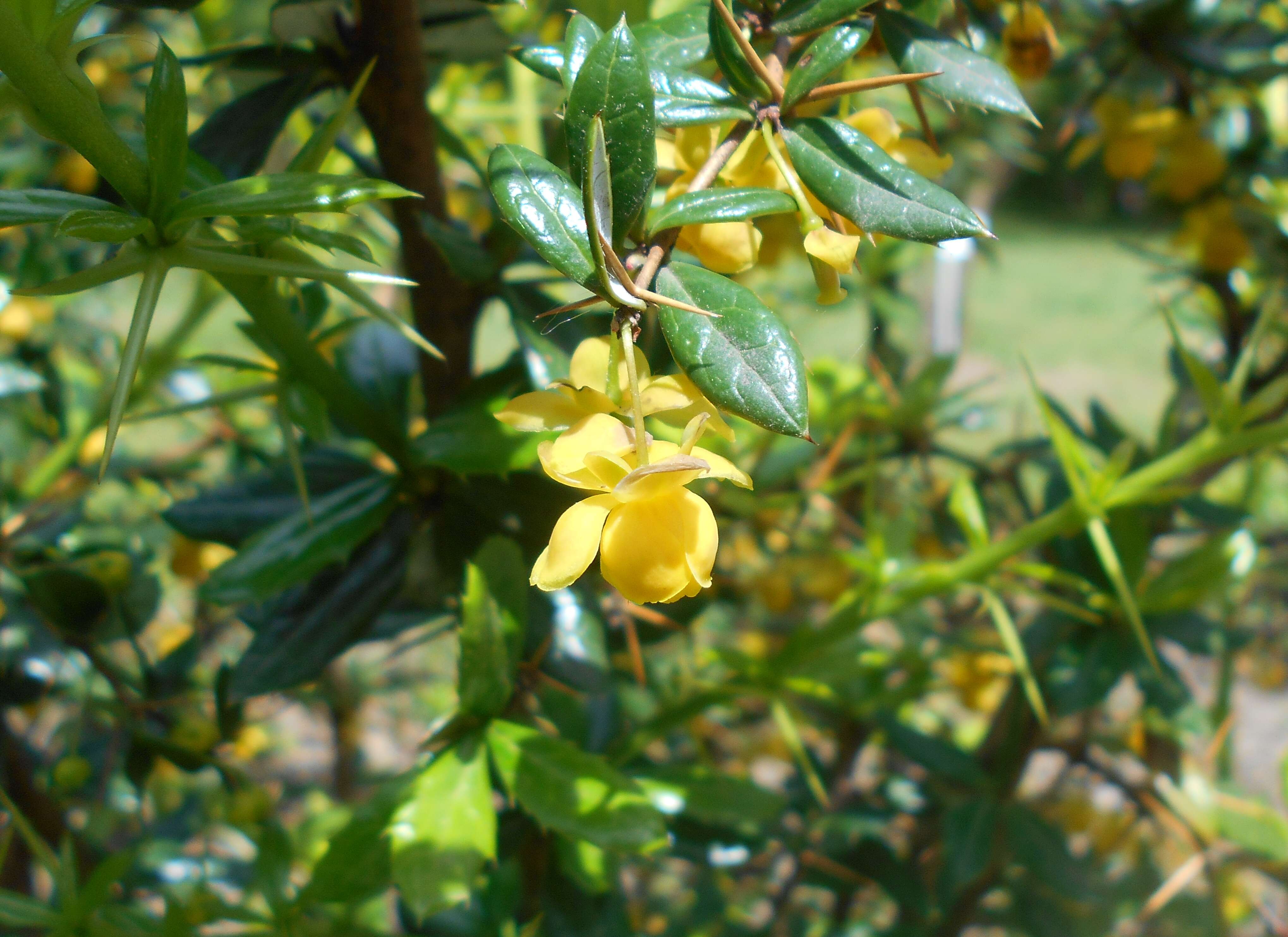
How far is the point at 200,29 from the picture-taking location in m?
0.77

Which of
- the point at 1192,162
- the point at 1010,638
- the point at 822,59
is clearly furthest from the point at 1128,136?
the point at 822,59

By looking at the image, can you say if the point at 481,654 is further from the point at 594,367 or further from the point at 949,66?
the point at 949,66

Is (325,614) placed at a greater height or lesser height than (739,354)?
lesser

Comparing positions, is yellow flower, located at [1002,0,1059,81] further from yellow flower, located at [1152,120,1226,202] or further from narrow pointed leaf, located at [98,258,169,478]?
narrow pointed leaf, located at [98,258,169,478]

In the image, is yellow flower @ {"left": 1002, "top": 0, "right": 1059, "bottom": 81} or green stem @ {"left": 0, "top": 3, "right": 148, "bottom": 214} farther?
yellow flower @ {"left": 1002, "top": 0, "right": 1059, "bottom": 81}

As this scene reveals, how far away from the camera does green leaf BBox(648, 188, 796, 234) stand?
13.2 inches

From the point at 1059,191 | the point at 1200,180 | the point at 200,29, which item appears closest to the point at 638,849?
the point at 200,29

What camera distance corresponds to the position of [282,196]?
13.2 inches

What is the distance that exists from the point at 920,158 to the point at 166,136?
310mm

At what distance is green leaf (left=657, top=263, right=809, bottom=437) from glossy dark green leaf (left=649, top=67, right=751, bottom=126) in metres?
0.08

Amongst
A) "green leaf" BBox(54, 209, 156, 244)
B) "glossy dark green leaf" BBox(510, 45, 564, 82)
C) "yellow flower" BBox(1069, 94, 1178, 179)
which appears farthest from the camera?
"yellow flower" BBox(1069, 94, 1178, 179)

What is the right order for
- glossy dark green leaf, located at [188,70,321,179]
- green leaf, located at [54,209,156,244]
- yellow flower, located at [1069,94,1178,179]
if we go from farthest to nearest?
yellow flower, located at [1069,94,1178,179] < glossy dark green leaf, located at [188,70,321,179] < green leaf, located at [54,209,156,244]

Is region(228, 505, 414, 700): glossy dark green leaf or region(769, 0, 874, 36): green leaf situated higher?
region(769, 0, 874, 36): green leaf

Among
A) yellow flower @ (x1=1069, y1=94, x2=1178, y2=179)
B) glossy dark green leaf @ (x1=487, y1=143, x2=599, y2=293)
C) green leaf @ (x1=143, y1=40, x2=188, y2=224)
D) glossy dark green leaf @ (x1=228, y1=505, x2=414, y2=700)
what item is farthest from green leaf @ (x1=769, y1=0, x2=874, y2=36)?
yellow flower @ (x1=1069, y1=94, x2=1178, y2=179)
